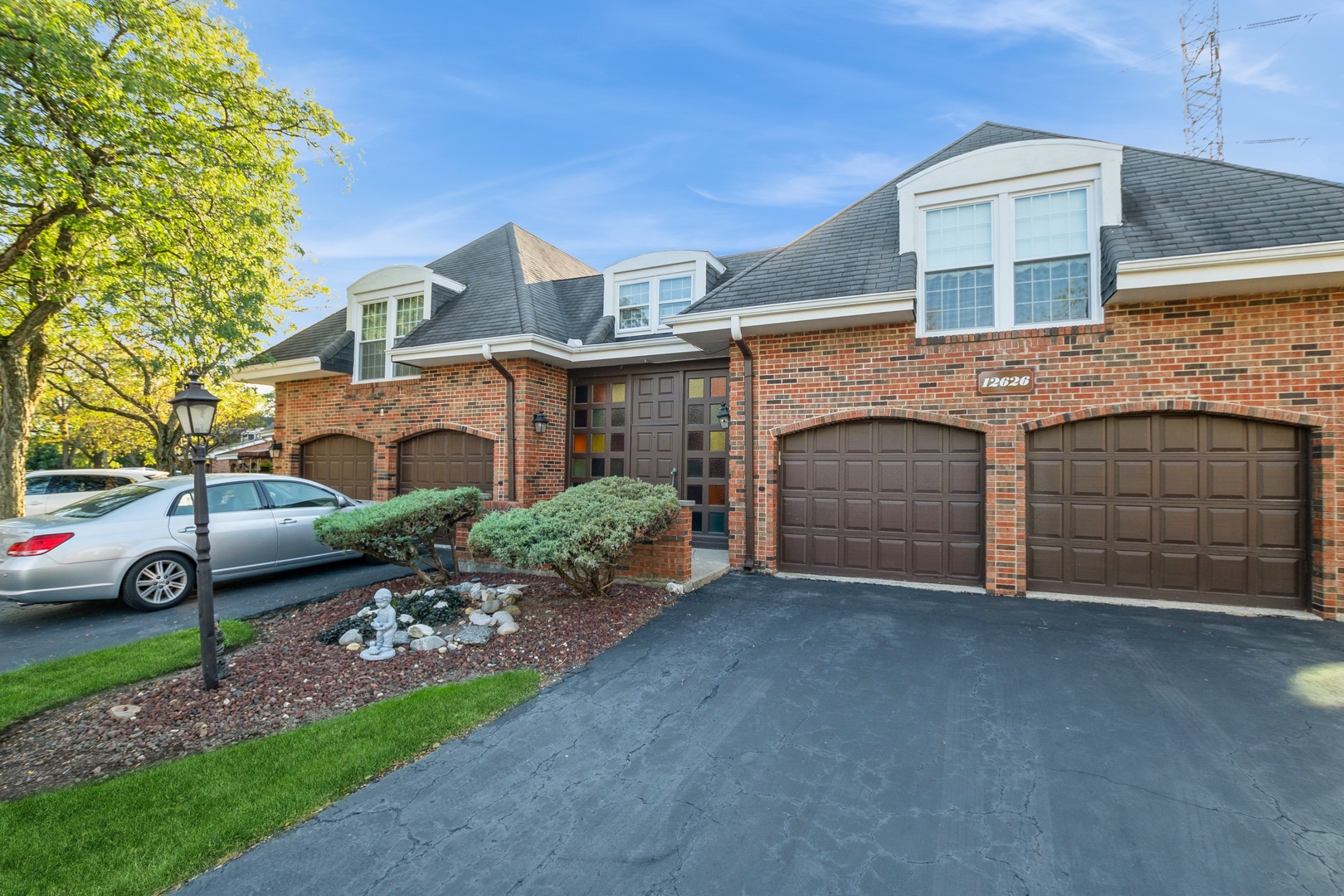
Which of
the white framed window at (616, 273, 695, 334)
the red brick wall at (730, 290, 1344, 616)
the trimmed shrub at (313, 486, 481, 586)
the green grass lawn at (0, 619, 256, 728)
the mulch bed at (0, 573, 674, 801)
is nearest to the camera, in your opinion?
the mulch bed at (0, 573, 674, 801)

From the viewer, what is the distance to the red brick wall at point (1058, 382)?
5.71 metres

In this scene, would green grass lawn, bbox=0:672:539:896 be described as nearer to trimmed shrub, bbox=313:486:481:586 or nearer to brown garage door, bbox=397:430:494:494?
trimmed shrub, bbox=313:486:481:586

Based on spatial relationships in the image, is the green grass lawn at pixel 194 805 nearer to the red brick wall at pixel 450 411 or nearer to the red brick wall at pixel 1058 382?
the red brick wall at pixel 1058 382

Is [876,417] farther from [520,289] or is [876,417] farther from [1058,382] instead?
[520,289]

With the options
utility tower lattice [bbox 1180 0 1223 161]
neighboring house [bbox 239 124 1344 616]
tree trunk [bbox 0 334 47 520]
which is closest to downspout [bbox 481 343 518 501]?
neighboring house [bbox 239 124 1344 616]

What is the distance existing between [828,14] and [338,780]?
9347mm

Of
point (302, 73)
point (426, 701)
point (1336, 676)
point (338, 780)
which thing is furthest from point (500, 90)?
point (1336, 676)

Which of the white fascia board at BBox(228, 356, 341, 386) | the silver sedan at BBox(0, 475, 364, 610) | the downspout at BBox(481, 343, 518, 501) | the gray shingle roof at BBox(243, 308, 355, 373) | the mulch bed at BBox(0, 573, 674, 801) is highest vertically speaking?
the gray shingle roof at BBox(243, 308, 355, 373)

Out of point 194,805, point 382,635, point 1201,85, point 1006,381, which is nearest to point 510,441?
point 382,635

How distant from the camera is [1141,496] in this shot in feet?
20.5

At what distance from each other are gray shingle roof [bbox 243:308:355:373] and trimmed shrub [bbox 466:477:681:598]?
23.5ft

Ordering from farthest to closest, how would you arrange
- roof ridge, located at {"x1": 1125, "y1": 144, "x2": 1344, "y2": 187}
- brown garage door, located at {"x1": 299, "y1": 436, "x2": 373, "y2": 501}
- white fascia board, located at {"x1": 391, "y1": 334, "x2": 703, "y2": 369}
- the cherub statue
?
1. brown garage door, located at {"x1": 299, "y1": 436, "x2": 373, "y2": 501}
2. white fascia board, located at {"x1": 391, "y1": 334, "x2": 703, "y2": 369}
3. roof ridge, located at {"x1": 1125, "y1": 144, "x2": 1344, "y2": 187}
4. the cherub statue

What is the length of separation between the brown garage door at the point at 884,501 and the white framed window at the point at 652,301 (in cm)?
338

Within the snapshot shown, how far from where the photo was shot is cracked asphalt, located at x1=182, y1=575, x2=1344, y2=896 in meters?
2.23
